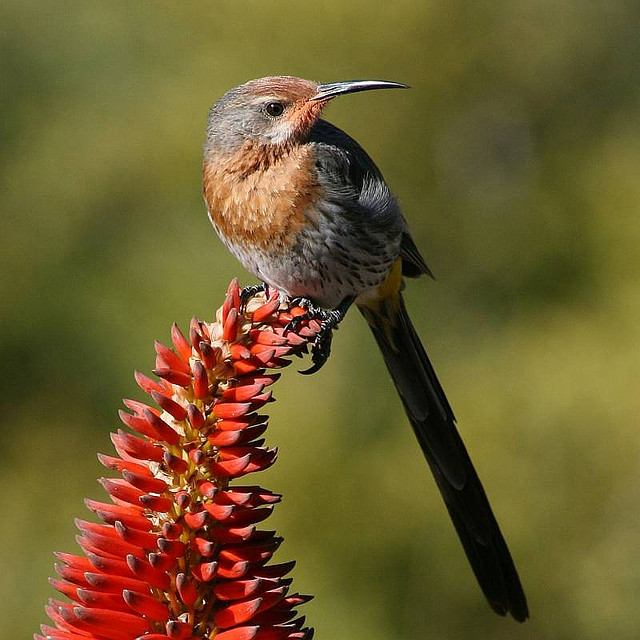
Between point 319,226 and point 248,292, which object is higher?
point 319,226

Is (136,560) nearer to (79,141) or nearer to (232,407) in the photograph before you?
(232,407)

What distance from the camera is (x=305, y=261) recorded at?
121 inches

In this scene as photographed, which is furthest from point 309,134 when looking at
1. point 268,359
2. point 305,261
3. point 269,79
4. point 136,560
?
point 136,560

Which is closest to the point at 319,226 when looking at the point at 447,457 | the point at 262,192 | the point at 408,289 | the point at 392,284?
the point at 262,192

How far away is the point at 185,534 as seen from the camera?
156 centimetres

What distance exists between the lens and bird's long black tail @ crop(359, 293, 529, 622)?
2.96m

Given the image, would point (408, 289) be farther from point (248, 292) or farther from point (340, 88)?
point (248, 292)

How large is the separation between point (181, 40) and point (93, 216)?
1210 mm

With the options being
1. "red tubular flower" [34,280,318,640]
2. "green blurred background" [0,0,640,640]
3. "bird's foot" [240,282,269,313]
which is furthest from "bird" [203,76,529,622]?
"green blurred background" [0,0,640,640]

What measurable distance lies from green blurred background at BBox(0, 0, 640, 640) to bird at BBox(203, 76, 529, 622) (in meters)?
2.17

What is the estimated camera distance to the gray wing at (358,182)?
3189mm

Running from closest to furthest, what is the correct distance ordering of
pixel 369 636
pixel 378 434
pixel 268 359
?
pixel 268 359
pixel 369 636
pixel 378 434

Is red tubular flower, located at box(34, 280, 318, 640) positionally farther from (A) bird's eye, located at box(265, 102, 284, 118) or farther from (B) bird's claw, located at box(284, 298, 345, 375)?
(A) bird's eye, located at box(265, 102, 284, 118)

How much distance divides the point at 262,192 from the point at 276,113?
0.26 meters
